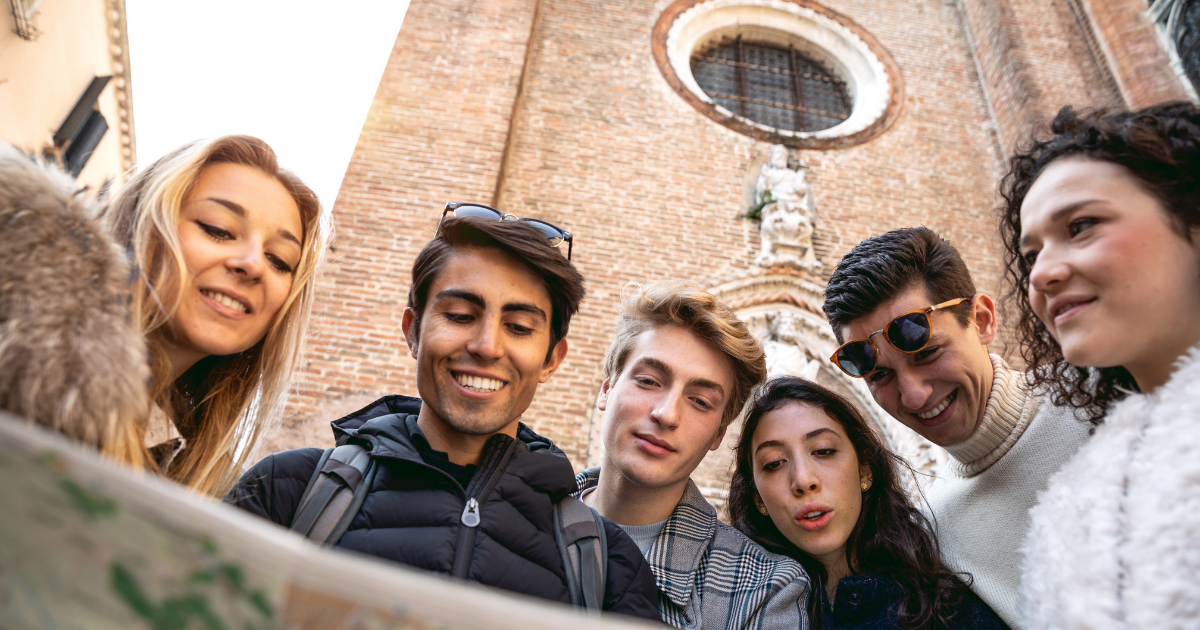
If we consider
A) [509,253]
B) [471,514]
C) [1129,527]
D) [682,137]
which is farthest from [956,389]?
[682,137]

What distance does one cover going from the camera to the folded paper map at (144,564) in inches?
21.4

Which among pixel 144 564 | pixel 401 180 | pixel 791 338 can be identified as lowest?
pixel 144 564

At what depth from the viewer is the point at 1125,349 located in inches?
48.1

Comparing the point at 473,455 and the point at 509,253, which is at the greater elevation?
the point at 509,253

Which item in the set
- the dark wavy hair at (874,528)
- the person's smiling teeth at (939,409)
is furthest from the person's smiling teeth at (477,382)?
the person's smiling teeth at (939,409)

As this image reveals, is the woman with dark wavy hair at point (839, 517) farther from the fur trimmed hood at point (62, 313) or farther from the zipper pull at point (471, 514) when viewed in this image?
the fur trimmed hood at point (62, 313)

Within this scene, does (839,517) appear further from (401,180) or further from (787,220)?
(401,180)

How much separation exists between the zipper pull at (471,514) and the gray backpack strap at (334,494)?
23 centimetres

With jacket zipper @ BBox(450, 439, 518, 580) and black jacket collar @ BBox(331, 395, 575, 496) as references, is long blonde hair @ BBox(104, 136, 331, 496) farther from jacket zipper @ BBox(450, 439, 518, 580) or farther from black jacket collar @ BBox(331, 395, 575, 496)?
jacket zipper @ BBox(450, 439, 518, 580)

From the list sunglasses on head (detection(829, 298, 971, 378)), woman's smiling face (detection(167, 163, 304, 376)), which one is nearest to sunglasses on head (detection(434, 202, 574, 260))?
woman's smiling face (detection(167, 163, 304, 376))

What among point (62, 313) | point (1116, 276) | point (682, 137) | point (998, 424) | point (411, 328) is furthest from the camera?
point (682, 137)

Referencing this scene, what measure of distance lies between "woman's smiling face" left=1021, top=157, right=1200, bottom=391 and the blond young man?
0.98 metres

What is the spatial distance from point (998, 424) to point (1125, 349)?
38.2 inches

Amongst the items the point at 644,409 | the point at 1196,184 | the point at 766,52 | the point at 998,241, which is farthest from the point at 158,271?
the point at 766,52
